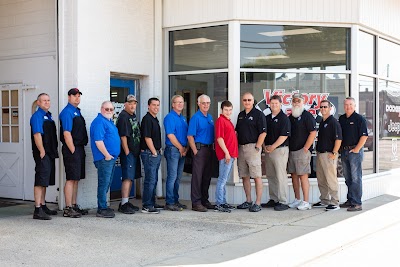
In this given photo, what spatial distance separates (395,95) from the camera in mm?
12914

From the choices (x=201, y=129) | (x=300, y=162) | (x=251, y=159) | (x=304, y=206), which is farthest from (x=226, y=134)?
(x=304, y=206)

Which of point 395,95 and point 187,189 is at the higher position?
point 395,95

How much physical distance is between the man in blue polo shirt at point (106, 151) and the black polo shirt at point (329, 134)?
3.62 meters

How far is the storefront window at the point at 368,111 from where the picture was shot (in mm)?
11223

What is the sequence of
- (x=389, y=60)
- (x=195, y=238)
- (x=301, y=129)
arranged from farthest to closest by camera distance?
(x=389, y=60)
(x=301, y=129)
(x=195, y=238)

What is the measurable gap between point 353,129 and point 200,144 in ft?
9.09

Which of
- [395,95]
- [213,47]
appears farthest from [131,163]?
[395,95]

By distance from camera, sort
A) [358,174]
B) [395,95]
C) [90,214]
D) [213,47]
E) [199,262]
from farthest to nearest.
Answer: [395,95] < [213,47] < [358,174] < [90,214] < [199,262]

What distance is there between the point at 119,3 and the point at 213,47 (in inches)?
A: 77.5

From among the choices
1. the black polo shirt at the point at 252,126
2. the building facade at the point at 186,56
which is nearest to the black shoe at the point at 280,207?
the building facade at the point at 186,56

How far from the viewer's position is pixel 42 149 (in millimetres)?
8430

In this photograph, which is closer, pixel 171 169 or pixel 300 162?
pixel 171 169

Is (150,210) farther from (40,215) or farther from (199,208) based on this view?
(40,215)

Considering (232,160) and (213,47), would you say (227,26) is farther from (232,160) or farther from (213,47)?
(232,160)
